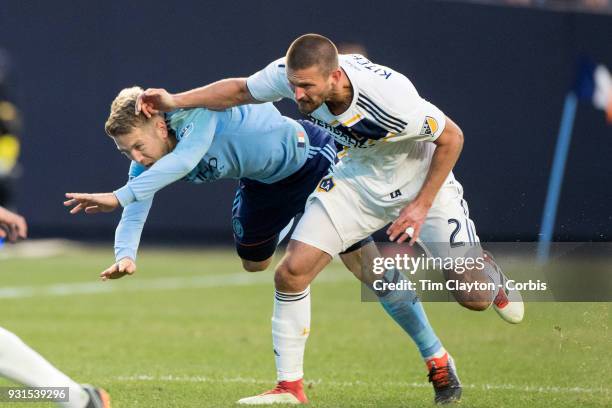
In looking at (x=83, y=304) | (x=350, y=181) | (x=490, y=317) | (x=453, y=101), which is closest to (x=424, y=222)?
(x=350, y=181)

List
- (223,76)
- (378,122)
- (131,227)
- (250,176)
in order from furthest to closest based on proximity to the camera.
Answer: (223,76)
(250,176)
(131,227)
(378,122)

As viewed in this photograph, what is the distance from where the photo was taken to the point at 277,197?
749 cm

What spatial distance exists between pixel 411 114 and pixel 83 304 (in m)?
6.81

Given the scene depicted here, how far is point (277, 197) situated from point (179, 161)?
118cm

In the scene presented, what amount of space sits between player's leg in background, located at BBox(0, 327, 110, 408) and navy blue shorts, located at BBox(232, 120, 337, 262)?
268 cm

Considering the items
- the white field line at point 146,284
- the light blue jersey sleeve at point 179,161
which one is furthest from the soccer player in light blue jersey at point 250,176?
the white field line at point 146,284

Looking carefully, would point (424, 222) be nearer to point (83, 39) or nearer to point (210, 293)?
point (210, 293)

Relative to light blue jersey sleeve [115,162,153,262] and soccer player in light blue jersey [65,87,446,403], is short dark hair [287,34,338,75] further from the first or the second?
light blue jersey sleeve [115,162,153,262]

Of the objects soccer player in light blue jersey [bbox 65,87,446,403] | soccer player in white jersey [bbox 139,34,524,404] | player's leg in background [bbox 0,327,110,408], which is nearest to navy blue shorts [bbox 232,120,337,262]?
soccer player in light blue jersey [bbox 65,87,446,403]

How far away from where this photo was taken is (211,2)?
58.8 ft

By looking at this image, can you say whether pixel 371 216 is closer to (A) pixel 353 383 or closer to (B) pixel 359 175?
(B) pixel 359 175

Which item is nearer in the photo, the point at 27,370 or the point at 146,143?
the point at 27,370

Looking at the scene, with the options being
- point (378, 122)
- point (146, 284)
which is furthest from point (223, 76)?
point (378, 122)

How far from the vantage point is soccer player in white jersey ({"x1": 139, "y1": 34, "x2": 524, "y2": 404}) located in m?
6.25
